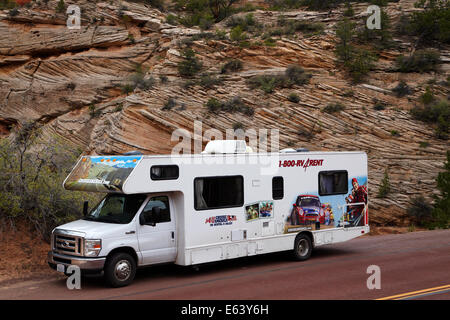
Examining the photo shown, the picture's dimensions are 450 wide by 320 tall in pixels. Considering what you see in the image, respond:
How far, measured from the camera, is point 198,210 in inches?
414

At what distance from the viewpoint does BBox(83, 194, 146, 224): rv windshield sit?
10.0m

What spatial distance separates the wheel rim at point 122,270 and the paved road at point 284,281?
269mm

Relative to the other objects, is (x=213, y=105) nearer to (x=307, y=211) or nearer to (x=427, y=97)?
(x=427, y=97)

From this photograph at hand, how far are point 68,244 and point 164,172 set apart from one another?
2535mm

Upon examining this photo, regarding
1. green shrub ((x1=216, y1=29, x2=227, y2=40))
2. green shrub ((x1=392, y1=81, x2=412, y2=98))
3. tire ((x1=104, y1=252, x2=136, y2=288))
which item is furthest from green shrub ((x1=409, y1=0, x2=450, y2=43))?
tire ((x1=104, y1=252, x2=136, y2=288))

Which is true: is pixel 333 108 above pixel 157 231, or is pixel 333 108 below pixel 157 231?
above

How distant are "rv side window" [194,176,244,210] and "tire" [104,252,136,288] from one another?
1.94 metres

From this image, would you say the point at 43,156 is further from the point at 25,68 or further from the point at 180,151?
the point at 25,68

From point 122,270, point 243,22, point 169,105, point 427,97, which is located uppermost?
point 243,22

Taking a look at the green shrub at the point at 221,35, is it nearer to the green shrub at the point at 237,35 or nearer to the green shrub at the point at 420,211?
the green shrub at the point at 237,35

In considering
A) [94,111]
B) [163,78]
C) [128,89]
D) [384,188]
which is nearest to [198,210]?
[384,188]

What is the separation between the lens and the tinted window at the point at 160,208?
396 inches

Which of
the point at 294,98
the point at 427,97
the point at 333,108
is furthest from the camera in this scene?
the point at 294,98

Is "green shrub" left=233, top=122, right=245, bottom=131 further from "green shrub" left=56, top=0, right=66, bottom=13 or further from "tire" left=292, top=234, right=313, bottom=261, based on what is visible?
"green shrub" left=56, top=0, right=66, bottom=13
